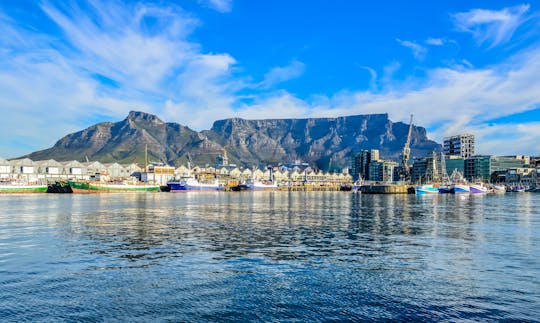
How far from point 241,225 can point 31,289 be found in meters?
27.3

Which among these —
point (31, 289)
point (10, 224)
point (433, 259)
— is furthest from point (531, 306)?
point (10, 224)

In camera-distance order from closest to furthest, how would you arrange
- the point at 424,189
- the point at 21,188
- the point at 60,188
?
1. the point at 21,188
2. the point at 60,188
3. the point at 424,189

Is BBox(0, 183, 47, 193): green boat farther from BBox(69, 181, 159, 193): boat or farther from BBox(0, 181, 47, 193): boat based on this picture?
BBox(69, 181, 159, 193): boat

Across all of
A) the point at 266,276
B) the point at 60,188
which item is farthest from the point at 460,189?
the point at 266,276

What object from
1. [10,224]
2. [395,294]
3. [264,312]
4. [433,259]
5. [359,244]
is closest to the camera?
[264,312]

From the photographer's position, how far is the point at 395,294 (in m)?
18.1

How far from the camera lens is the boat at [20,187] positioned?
5940 inches

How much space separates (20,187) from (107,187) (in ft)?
102

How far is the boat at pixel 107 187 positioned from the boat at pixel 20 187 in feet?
37.0

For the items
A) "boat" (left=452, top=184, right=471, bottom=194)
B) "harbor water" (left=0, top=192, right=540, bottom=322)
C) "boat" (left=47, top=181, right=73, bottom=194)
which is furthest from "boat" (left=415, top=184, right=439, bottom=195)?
"harbor water" (left=0, top=192, right=540, bottom=322)

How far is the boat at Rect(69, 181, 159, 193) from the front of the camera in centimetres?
16300

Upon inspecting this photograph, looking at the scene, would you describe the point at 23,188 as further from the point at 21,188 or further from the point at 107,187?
the point at 107,187

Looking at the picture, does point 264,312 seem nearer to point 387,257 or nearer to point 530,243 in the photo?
point 387,257

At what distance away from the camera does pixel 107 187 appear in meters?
172
